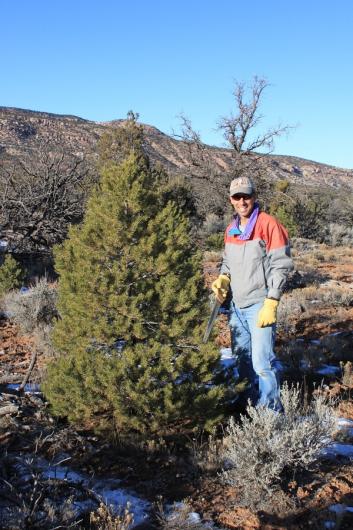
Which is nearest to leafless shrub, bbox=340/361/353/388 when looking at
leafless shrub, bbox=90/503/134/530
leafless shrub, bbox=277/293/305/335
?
leafless shrub, bbox=277/293/305/335

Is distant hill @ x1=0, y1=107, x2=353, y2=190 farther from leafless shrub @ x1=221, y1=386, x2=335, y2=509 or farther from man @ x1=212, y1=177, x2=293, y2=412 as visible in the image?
leafless shrub @ x1=221, y1=386, x2=335, y2=509

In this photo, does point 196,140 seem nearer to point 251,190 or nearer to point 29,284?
point 29,284

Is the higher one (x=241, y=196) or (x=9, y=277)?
(x=241, y=196)

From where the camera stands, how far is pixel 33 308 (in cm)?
757

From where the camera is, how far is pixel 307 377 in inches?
214

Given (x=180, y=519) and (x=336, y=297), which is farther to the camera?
(x=336, y=297)

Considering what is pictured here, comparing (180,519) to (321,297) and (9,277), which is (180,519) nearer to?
(321,297)

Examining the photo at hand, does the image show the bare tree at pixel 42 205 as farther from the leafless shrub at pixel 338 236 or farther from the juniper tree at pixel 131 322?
the leafless shrub at pixel 338 236

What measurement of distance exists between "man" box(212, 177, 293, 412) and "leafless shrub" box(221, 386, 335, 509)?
0.41 m

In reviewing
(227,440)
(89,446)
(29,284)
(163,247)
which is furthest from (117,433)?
(29,284)

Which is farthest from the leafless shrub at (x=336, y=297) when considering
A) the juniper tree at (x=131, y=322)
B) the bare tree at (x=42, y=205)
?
the juniper tree at (x=131, y=322)

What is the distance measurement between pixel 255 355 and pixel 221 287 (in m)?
0.68

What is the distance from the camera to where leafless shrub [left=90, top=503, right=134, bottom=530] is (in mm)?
2559

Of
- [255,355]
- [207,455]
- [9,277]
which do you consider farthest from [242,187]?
[9,277]
